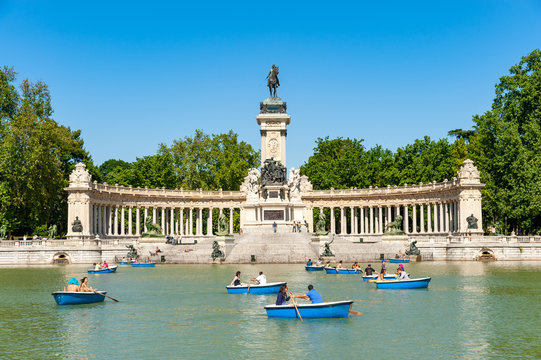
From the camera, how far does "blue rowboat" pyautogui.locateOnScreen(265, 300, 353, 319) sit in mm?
Result: 24328

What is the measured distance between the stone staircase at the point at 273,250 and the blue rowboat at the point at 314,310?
109 feet

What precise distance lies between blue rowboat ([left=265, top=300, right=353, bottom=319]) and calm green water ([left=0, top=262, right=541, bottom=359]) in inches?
14.0

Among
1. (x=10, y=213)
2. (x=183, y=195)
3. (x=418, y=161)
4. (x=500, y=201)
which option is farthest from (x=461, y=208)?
(x=10, y=213)

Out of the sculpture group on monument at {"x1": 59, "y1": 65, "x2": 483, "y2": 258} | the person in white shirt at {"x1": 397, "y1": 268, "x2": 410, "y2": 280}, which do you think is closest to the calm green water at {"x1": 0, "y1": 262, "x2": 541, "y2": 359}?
the person in white shirt at {"x1": 397, "y1": 268, "x2": 410, "y2": 280}

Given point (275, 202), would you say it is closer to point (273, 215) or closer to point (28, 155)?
point (273, 215)

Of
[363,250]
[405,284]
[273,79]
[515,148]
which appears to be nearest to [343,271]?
[405,284]

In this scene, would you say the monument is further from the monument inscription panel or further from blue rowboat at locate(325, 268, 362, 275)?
blue rowboat at locate(325, 268, 362, 275)

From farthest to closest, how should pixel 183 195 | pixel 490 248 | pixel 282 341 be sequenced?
pixel 183 195, pixel 490 248, pixel 282 341

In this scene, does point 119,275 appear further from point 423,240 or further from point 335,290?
point 423,240

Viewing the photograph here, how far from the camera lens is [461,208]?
244ft

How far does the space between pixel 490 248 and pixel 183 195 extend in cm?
4925

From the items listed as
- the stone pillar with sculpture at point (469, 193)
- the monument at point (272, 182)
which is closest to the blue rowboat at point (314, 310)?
the monument at point (272, 182)

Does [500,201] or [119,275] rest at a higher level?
[500,201]

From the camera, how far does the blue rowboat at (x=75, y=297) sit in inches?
1137
